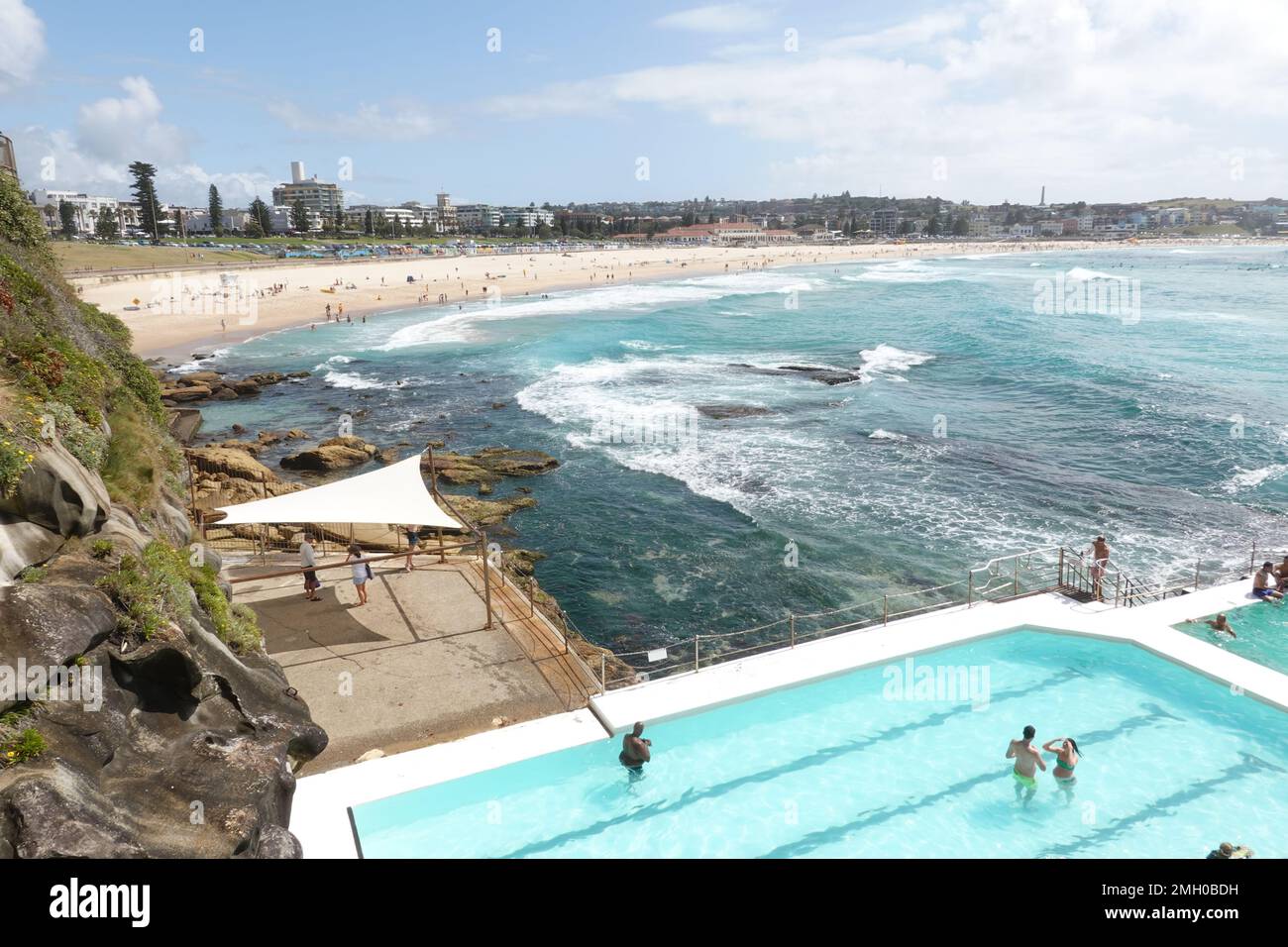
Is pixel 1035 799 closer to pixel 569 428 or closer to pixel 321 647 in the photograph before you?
pixel 321 647

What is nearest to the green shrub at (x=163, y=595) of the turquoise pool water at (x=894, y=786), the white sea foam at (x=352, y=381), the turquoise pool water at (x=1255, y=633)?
the turquoise pool water at (x=894, y=786)

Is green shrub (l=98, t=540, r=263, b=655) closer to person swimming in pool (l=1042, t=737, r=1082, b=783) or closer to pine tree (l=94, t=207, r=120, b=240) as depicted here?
person swimming in pool (l=1042, t=737, r=1082, b=783)

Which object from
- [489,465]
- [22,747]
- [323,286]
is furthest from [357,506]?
[323,286]

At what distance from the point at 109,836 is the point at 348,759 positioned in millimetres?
4303

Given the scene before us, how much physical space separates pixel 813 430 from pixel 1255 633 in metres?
19.9

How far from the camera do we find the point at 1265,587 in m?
15.2

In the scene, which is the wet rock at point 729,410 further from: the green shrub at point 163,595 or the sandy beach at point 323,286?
the sandy beach at point 323,286

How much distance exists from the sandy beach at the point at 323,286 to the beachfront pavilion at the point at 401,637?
4321cm

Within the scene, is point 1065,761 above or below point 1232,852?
below

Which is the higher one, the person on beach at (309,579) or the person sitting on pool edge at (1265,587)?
the person on beach at (309,579)

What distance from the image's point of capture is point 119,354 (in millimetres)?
17438

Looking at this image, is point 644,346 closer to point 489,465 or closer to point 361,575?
point 489,465

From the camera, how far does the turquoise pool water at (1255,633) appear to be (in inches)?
529

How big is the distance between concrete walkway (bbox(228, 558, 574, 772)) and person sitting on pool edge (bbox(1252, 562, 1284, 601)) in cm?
1301
